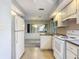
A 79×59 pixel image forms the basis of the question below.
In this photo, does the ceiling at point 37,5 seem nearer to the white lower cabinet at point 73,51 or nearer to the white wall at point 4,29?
the white wall at point 4,29

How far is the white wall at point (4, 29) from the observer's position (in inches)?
100

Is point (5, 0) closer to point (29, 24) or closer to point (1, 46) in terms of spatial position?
point (1, 46)

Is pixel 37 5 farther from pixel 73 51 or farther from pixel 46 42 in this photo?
pixel 73 51

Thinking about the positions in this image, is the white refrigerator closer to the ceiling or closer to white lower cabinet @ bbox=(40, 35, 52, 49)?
the ceiling

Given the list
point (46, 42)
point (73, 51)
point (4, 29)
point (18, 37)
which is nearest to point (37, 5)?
point (18, 37)

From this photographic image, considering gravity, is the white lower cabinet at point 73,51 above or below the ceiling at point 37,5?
below

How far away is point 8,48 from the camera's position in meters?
2.76

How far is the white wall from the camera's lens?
2543mm

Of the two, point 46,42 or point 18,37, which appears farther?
point 46,42

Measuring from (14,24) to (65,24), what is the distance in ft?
8.07

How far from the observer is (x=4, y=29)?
262 centimetres

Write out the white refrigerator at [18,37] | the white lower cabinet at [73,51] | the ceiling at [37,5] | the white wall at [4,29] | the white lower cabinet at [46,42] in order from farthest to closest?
the white lower cabinet at [46,42], the ceiling at [37,5], the white refrigerator at [18,37], the white wall at [4,29], the white lower cabinet at [73,51]

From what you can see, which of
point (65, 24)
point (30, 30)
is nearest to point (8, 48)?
point (65, 24)

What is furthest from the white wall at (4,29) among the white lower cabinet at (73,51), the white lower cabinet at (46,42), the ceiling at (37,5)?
the white lower cabinet at (46,42)
